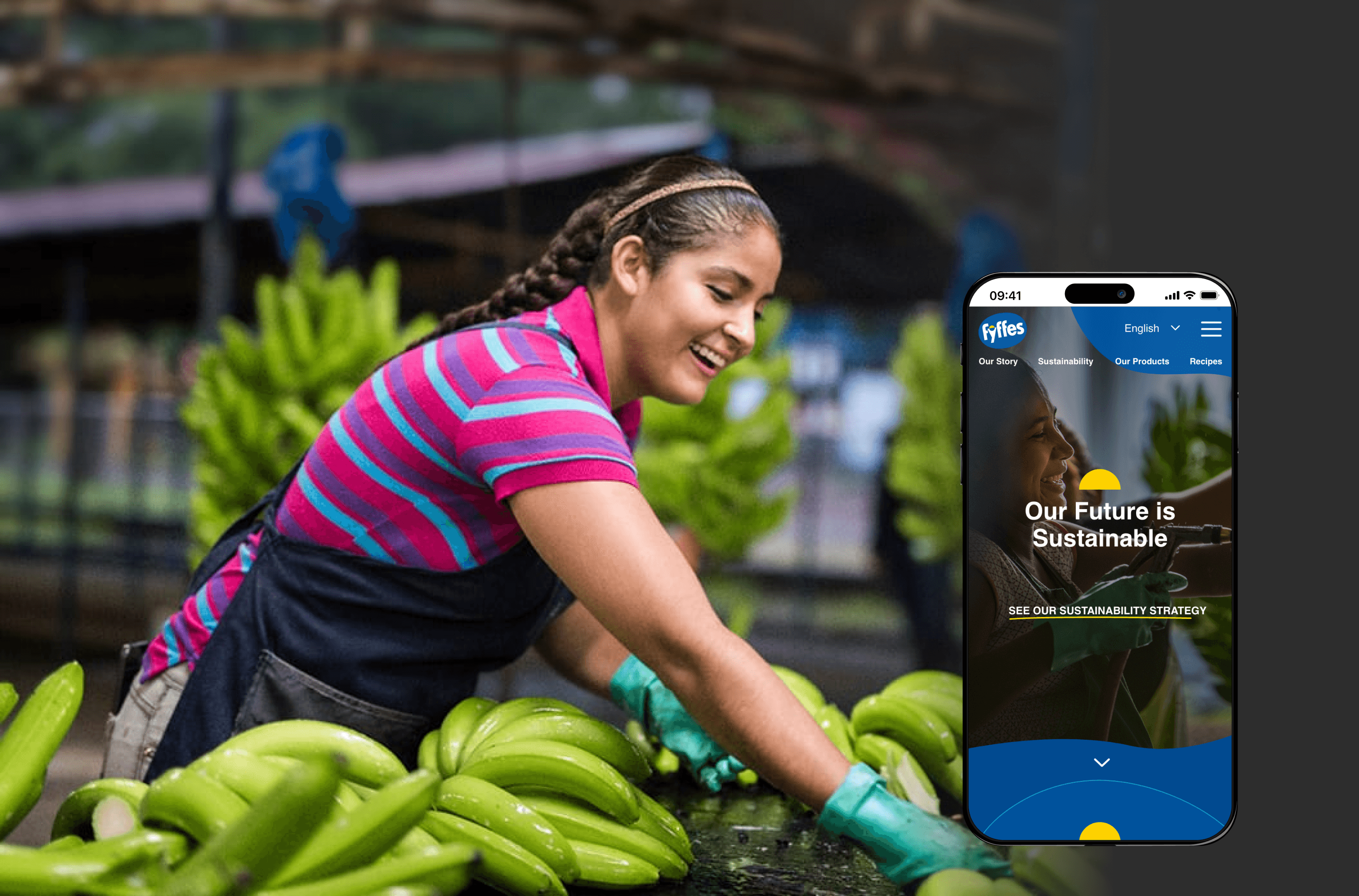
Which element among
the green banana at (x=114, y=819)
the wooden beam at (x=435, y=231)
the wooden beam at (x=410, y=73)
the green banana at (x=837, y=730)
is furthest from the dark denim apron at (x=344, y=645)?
the wooden beam at (x=435, y=231)

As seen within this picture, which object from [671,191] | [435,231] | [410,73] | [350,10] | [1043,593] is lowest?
[1043,593]

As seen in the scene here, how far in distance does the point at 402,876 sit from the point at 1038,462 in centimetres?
52

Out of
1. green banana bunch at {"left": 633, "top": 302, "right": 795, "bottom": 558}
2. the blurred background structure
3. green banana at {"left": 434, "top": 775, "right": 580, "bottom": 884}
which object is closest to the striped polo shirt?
green banana at {"left": 434, "top": 775, "right": 580, "bottom": 884}

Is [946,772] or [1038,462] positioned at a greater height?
[1038,462]

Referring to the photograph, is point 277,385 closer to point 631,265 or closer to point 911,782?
point 631,265

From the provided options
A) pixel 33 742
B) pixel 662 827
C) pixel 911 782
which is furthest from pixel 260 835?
pixel 911 782

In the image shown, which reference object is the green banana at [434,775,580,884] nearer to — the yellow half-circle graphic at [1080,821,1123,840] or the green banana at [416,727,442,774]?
the green banana at [416,727,442,774]

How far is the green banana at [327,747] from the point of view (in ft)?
2.86

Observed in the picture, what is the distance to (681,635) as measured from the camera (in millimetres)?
883

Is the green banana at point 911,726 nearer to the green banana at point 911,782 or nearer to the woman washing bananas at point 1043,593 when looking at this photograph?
the green banana at point 911,782

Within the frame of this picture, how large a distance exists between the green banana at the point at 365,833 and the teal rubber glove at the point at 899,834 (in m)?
0.32

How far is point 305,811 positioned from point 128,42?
9020mm

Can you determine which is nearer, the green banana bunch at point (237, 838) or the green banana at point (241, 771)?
the green banana bunch at point (237, 838)

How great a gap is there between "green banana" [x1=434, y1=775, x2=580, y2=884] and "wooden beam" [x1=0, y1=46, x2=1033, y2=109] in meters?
3.30
